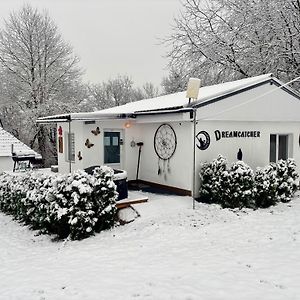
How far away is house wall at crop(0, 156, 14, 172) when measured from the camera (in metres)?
17.3

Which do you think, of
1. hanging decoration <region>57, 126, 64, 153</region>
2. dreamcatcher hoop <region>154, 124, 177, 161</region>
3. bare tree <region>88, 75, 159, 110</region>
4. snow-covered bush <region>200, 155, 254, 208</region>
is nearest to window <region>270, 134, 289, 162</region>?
snow-covered bush <region>200, 155, 254, 208</region>

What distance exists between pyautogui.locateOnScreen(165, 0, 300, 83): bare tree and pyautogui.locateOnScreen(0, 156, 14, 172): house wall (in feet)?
35.4

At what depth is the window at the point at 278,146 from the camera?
1216 cm

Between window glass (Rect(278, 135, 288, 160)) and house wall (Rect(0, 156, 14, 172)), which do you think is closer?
window glass (Rect(278, 135, 288, 160))

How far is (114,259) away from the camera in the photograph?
6.50m

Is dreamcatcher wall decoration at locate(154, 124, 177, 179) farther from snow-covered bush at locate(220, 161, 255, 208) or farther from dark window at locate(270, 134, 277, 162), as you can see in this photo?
dark window at locate(270, 134, 277, 162)

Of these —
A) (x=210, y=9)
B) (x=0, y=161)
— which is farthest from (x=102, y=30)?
(x=0, y=161)

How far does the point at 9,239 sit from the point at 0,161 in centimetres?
912

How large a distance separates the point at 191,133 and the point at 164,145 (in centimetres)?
149

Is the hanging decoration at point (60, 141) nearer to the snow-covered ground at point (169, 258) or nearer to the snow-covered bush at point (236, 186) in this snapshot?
the snow-covered ground at point (169, 258)

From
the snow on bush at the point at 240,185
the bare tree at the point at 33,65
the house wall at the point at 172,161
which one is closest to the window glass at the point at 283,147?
the snow on bush at the point at 240,185

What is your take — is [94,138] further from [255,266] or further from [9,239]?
[255,266]

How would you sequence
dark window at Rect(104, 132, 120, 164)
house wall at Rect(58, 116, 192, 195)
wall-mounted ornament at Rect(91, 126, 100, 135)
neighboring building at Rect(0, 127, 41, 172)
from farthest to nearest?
neighboring building at Rect(0, 127, 41, 172) < dark window at Rect(104, 132, 120, 164) < wall-mounted ornament at Rect(91, 126, 100, 135) < house wall at Rect(58, 116, 192, 195)

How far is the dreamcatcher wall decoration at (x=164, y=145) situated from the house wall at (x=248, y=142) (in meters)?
1.06
